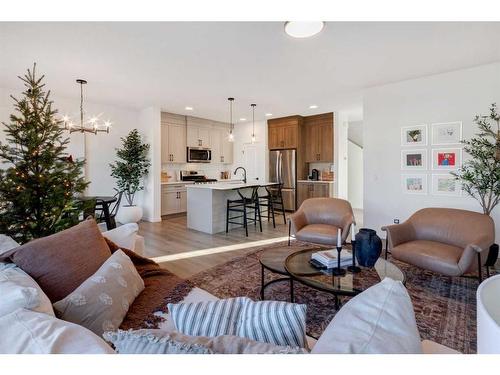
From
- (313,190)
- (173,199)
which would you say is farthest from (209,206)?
(313,190)

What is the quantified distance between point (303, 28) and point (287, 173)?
4752mm

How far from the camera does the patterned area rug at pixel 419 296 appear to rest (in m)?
Result: 1.96

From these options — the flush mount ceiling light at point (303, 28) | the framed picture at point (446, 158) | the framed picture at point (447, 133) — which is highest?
the flush mount ceiling light at point (303, 28)

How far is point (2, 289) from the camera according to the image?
35.5 inches

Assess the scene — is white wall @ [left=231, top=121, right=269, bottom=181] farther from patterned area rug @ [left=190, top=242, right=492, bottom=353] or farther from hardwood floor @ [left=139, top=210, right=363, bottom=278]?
patterned area rug @ [left=190, top=242, right=492, bottom=353]

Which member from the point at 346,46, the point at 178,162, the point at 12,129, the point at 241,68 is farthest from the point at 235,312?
the point at 178,162

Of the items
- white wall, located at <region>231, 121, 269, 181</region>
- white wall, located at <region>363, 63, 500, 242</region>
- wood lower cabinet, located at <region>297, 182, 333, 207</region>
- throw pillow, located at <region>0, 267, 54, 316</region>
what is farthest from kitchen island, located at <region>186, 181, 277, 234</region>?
throw pillow, located at <region>0, 267, 54, 316</region>

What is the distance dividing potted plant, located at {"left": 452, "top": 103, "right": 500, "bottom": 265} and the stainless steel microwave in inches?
218

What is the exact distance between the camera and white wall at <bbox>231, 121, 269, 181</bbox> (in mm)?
7613

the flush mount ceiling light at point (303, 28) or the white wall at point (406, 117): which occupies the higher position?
the flush mount ceiling light at point (303, 28)

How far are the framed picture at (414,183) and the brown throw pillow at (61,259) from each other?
4262 mm

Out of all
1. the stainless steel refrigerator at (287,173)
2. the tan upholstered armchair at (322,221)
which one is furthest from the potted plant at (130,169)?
the tan upholstered armchair at (322,221)

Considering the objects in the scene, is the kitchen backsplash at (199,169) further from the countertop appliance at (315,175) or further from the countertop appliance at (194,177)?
the countertop appliance at (315,175)

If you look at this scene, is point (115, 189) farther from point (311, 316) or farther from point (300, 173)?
point (311, 316)
